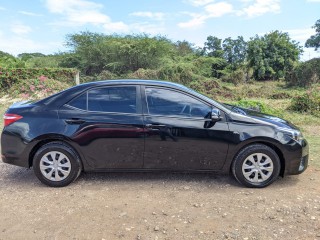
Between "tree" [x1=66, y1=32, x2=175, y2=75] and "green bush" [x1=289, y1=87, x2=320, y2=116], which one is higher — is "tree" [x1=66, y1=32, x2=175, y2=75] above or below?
above

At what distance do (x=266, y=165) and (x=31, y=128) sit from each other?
11.2 feet

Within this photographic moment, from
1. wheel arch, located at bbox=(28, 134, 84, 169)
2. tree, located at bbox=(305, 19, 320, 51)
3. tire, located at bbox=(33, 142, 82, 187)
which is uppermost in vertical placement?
tree, located at bbox=(305, 19, 320, 51)

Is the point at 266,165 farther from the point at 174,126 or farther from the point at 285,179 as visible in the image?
the point at 174,126

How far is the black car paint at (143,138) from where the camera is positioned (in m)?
4.53

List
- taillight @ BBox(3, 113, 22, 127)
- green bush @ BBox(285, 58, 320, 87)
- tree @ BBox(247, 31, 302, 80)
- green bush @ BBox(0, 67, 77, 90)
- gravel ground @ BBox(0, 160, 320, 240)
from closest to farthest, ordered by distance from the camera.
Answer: gravel ground @ BBox(0, 160, 320, 240), taillight @ BBox(3, 113, 22, 127), green bush @ BBox(0, 67, 77, 90), green bush @ BBox(285, 58, 320, 87), tree @ BBox(247, 31, 302, 80)

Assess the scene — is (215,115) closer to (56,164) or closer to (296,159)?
(296,159)

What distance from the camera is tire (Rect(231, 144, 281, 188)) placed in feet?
14.9

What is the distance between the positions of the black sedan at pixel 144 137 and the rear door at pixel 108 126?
0.01m

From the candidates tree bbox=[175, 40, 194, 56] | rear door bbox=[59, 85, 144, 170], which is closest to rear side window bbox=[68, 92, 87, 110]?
rear door bbox=[59, 85, 144, 170]

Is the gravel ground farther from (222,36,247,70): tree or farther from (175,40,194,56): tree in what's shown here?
(175,40,194,56): tree

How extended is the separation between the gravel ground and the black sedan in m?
0.27

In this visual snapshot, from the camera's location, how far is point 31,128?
4.62 meters

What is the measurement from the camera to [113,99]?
470 centimetres

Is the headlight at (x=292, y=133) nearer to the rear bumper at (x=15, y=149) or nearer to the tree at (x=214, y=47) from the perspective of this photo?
the rear bumper at (x=15, y=149)
